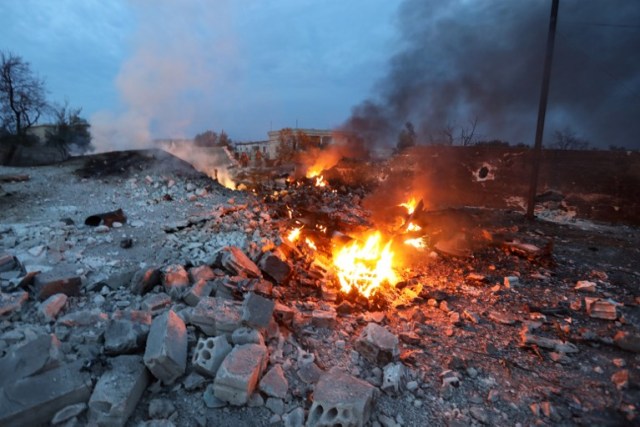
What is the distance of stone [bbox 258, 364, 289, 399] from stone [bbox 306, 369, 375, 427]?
11.2 inches

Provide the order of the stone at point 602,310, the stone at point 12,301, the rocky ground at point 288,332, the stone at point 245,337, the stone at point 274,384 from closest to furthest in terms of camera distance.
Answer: the rocky ground at point 288,332 < the stone at point 274,384 < the stone at point 245,337 < the stone at point 12,301 < the stone at point 602,310

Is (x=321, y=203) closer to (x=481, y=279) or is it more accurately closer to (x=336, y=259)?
(x=336, y=259)

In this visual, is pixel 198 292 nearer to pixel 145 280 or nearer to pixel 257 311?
pixel 145 280

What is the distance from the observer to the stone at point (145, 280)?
4.24 m

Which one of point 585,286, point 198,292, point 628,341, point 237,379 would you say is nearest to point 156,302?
point 198,292

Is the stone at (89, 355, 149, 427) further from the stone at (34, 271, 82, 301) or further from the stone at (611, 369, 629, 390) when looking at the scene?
the stone at (611, 369, 629, 390)

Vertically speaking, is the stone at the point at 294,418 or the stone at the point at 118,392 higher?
the stone at the point at 118,392

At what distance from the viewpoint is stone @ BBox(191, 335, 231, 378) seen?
112 inches

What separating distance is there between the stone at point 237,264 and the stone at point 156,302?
1070 mm

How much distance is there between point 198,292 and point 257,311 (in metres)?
1.03

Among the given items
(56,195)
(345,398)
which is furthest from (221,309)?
(56,195)

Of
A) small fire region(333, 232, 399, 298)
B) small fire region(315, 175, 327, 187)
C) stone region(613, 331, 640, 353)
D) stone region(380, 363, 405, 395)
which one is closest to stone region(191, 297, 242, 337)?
stone region(380, 363, 405, 395)

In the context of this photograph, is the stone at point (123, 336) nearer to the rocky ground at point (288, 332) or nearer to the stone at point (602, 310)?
the rocky ground at point (288, 332)

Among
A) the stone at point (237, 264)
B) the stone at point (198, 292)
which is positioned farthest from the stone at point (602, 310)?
the stone at point (198, 292)
